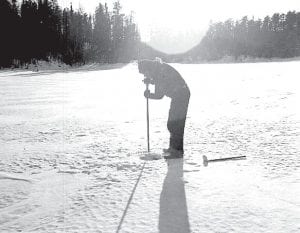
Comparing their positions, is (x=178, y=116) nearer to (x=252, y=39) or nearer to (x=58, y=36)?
(x=58, y=36)

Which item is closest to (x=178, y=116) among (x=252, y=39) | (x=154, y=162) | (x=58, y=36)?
(x=154, y=162)

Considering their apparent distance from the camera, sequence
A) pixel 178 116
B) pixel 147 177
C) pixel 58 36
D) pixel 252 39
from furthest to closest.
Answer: pixel 252 39 → pixel 58 36 → pixel 178 116 → pixel 147 177

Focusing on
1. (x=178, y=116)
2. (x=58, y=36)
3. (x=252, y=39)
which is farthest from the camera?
(x=252, y=39)

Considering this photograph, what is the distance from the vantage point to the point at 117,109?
41.1 ft

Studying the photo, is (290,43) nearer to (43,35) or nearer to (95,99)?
(43,35)

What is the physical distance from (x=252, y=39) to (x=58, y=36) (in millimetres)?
47384

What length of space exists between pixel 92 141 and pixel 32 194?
3052mm

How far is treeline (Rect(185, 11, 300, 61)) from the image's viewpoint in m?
79.9

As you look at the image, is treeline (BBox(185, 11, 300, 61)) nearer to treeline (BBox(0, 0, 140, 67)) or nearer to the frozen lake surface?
treeline (BBox(0, 0, 140, 67))

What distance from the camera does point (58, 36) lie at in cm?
6462

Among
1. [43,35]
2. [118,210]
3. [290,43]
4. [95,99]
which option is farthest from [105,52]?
[118,210]

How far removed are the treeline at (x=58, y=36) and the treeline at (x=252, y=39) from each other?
18.0 m

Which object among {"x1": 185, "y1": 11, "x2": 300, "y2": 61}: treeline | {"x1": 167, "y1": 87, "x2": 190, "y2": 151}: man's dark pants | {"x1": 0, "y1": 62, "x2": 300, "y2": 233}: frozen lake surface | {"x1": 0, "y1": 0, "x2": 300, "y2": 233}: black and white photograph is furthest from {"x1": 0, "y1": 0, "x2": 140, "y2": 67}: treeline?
{"x1": 167, "y1": 87, "x2": 190, "y2": 151}: man's dark pants

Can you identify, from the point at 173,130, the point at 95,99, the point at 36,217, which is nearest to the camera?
the point at 36,217
